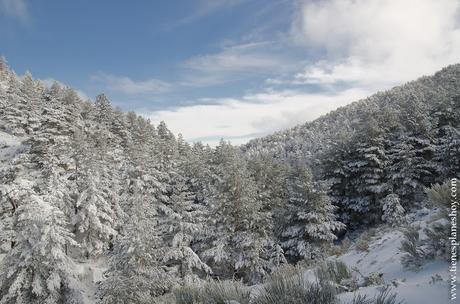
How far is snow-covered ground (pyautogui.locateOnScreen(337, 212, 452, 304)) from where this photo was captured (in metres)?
4.04

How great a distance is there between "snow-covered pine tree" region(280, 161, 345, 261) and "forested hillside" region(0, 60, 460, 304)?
0.36ft

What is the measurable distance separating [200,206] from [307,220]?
851cm

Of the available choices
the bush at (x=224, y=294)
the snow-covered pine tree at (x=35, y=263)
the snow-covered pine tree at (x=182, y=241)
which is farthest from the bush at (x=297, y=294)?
the snow-covered pine tree at (x=35, y=263)

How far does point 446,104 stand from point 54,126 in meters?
50.4

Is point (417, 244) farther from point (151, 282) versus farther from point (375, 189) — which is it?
point (375, 189)

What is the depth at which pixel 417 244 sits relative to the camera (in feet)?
20.9

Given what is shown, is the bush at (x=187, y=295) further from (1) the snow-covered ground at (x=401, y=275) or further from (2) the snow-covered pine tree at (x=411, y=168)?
(2) the snow-covered pine tree at (x=411, y=168)

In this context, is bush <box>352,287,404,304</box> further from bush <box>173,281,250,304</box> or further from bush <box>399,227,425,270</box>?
bush <box>399,227,425,270</box>

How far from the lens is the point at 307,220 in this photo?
26.1 metres

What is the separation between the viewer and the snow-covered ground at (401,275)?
159 inches

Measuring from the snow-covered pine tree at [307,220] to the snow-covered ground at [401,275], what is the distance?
52.1 feet

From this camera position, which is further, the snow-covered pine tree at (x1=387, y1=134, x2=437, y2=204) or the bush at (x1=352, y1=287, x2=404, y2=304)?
the snow-covered pine tree at (x1=387, y1=134, x2=437, y2=204)

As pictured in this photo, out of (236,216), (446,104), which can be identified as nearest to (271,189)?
(236,216)

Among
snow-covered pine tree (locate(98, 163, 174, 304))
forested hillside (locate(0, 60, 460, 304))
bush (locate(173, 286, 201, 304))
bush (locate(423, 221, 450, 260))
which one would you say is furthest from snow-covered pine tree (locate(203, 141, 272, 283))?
bush (locate(423, 221, 450, 260))
